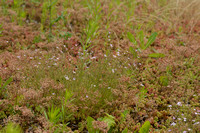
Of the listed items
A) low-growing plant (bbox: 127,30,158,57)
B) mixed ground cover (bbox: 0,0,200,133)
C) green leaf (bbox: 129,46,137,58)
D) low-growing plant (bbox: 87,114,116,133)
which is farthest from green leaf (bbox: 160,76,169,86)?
low-growing plant (bbox: 87,114,116,133)

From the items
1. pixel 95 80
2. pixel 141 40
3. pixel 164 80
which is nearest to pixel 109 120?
pixel 95 80

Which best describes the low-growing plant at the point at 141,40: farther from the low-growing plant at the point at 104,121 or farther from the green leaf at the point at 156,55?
the low-growing plant at the point at 104,121

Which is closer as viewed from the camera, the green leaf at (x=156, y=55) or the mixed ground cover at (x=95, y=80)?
the mixed ground cover at (x=95, y=80)

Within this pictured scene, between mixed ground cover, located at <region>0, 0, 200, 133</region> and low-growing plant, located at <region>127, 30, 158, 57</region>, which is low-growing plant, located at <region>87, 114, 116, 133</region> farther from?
low-growing plant, located at <region>127, 30, 158, 57</region>

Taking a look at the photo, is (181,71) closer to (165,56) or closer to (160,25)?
(165,56)

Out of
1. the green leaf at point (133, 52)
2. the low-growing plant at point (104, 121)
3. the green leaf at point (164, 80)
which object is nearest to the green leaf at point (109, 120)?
the low-growing plant at point (104, 121)

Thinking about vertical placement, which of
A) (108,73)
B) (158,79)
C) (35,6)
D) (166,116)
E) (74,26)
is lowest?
(166,116)

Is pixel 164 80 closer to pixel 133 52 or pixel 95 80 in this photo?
pixel 133 52

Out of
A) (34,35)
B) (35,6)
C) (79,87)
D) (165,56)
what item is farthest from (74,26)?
(79,87)
